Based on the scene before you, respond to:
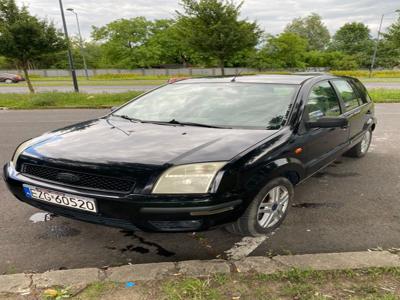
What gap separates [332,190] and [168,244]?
2.23 meters

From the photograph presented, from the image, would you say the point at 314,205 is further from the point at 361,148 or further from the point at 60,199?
the point at 60,199

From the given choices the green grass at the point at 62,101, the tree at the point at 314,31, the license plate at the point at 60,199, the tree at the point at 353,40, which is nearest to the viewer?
the license plate at the point at 60,199

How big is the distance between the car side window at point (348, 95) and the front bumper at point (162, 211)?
8.36ft

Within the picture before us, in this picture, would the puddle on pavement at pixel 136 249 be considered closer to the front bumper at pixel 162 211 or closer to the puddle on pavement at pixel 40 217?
the front bumper at pixel 162 211

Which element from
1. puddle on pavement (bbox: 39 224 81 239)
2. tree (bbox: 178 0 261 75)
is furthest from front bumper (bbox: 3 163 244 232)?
tree (bbox: 178 0 261 75)

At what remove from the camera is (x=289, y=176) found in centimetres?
303

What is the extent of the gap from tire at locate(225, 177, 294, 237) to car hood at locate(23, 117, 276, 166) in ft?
1.44

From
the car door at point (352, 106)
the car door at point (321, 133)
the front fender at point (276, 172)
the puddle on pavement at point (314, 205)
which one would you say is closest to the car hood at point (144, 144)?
the front fender at point (276, 172)

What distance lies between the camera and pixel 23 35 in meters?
13.9

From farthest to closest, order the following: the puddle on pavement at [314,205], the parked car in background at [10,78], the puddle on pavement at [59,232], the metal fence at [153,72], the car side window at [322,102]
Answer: the metal fence at [153,72] → the parked car in background at [10,78] → the puddle on pavement at [314,205] → the car side window at [322,102] → the puddle on pavement at [59,232]

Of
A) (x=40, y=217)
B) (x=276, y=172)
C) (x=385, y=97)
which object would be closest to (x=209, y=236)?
(x=276, y=172)

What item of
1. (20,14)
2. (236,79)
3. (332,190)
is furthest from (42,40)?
(332,190)

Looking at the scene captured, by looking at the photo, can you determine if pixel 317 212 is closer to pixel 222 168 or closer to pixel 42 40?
pixel 222 168

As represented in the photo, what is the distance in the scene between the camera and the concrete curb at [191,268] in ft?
7.66
